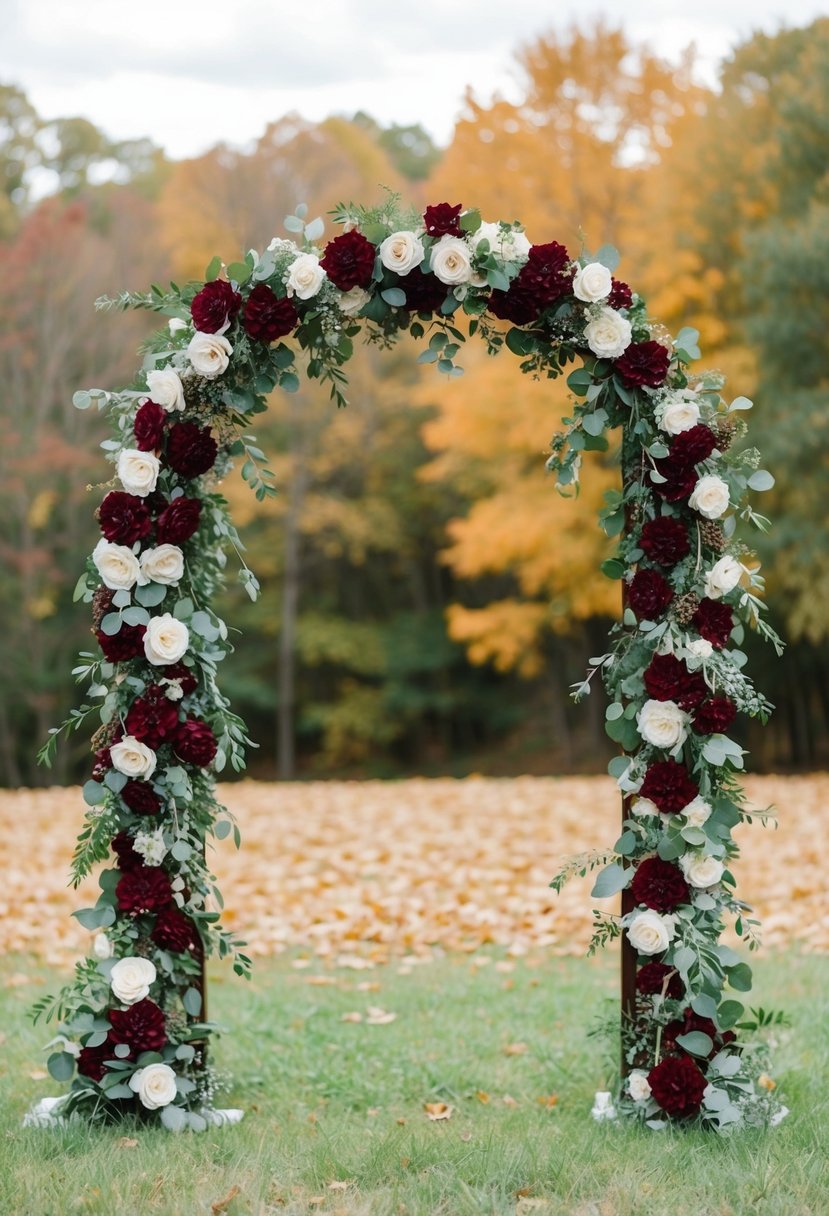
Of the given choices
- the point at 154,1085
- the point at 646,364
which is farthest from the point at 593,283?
the point at 154,1085

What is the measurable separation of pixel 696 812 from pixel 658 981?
1.76 feet

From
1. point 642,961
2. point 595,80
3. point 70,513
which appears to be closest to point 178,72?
point 595,80

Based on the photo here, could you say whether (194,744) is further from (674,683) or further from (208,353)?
(674,683)

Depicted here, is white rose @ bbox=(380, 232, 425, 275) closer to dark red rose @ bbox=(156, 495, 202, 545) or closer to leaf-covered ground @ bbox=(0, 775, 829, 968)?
dark red rose @ bbox=(156, 495, 202, 545)

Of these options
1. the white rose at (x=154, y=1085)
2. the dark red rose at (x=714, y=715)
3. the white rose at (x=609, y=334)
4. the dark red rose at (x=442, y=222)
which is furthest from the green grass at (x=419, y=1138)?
the dark red rose at (x=442, y=222)

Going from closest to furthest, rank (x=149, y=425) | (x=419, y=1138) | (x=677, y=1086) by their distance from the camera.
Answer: (x=419, y=1138) → (x=677, y=1086) → (x=149, y=425)

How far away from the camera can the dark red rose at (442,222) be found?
3.75 m

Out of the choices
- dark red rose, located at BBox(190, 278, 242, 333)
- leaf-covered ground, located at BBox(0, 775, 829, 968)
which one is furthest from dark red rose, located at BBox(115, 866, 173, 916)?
leaf-covered ground, located at BBox(0, 775, 829, 968)

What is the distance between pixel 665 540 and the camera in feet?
12.3

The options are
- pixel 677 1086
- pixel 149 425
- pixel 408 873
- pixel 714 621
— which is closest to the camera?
pixel 677 1086

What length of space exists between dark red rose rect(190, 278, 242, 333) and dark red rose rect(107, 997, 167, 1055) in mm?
2129

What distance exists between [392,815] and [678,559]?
709 centimetres

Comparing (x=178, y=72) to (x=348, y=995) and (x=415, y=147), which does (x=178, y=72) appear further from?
(x=348, y=995)

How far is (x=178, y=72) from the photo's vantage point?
16562 millimetres
